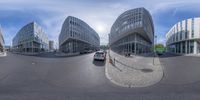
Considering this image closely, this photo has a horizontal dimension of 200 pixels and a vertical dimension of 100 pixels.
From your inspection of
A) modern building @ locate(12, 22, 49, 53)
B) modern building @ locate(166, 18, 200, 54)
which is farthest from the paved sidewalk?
modern building @ locate(12, 22, 49, 53)

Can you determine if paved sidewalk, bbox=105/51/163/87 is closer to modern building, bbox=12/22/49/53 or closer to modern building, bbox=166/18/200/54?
modern building, bbox=166/18/200/54

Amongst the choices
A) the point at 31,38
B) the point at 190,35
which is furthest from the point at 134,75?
the point at 31,38

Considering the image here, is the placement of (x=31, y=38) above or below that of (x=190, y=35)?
above

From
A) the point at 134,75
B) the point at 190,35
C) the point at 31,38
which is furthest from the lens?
the point at 31,38

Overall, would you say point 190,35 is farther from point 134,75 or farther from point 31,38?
point 31,38

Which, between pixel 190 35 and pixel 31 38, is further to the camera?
pixel 31 38

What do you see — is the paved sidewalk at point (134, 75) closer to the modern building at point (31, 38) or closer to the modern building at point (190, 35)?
the modern building at point (190, 35)

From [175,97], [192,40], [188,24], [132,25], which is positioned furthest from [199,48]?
[175,97]

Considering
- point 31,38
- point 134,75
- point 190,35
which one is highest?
point 31,38

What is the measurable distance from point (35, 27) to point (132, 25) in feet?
173

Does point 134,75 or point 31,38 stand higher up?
point 31,38

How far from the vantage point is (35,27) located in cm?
8419

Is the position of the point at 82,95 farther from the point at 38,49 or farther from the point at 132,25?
the point at 38,49

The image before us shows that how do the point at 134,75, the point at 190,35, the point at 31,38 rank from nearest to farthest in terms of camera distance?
1. the point at 134,75
2. the point at 190,35
3. the point at 31,38
